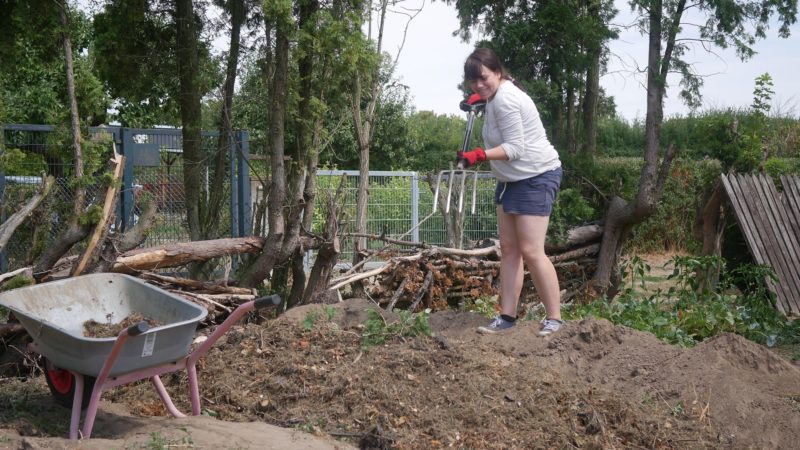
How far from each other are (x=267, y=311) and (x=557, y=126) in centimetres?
1118

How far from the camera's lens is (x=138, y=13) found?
8.16 meters

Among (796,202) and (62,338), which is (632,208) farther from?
(62,338)

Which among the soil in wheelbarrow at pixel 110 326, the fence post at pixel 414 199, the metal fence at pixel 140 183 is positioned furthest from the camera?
the fence post at pixel 414 199

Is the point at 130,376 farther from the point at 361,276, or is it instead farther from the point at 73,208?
the point at 361,276

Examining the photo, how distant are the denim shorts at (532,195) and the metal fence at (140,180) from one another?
3512mm

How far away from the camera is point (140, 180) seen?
28.3 feet

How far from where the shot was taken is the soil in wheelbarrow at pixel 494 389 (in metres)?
4.19

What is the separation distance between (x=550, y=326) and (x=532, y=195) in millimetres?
845

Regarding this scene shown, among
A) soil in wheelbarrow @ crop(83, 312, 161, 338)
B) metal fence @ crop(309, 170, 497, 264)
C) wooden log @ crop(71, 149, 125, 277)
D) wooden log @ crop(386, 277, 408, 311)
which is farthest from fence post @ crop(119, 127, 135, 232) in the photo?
metal fence @ crop(309, 170, 497, 264)

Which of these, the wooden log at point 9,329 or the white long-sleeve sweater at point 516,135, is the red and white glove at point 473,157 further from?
the wooden log at point 9,329

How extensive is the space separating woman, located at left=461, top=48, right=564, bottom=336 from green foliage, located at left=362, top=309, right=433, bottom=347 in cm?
77

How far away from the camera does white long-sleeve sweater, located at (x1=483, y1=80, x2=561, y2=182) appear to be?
16.9ft

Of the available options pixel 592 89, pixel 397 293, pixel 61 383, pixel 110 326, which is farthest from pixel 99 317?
pixel 592 89

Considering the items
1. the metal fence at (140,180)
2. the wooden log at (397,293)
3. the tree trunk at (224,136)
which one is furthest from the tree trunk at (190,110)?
the wooden log at (397,293)
